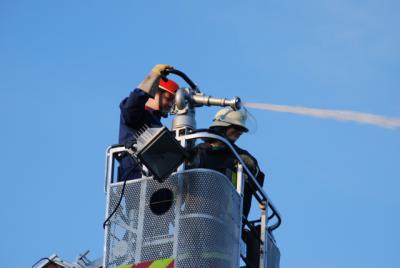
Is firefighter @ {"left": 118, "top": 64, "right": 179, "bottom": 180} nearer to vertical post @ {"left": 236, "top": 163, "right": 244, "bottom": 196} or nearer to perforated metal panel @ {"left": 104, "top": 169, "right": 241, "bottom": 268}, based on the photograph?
perforated metal panel @ {"left": 104, "top": 169, "right": 241, "bottom": 268}

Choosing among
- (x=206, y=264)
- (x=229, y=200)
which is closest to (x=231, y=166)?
A: (x=229, y=200)

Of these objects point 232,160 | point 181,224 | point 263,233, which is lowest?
point 181,224

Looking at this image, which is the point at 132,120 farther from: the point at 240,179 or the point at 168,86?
the point at 240,179

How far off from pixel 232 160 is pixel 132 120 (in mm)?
1282

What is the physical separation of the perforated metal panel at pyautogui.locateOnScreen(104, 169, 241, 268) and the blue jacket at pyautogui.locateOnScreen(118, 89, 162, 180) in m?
0.32

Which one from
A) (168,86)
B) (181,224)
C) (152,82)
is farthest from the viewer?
(168,86)

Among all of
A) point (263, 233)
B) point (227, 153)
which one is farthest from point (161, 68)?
point (263, 233)

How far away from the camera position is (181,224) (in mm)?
11312

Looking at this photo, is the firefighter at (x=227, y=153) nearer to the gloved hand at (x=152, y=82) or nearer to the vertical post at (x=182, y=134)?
the vertical post at (x=182, y=134)

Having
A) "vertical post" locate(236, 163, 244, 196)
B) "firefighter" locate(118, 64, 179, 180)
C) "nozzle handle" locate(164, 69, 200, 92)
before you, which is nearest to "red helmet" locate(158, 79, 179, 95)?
"firefighter" locate(118, 64, 179, 180)

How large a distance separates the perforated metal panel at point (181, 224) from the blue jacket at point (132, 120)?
32 cm

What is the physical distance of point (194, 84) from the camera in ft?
40.8

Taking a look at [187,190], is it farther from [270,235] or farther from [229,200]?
[270,235]

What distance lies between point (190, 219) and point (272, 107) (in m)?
1.87
